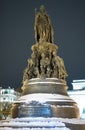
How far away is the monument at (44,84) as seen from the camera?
13103 millimetres

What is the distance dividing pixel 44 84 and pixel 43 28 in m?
2.84

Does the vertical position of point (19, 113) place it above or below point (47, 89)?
below

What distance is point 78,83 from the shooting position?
5366 cm

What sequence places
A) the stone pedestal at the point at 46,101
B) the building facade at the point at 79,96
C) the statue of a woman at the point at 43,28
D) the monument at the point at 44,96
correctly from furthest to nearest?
1. the building facade at the point at 79,96
2. the statue of a woman at the point at 43,28
3. the stone pedestal at the point at 46,101
4. the monument at the point at 44,96

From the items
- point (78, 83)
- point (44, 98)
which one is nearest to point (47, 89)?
point (44, 98)

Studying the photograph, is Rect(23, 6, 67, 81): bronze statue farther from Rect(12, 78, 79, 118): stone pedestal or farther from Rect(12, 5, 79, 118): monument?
Rect(12, 78, 79, 118): stone pedestal

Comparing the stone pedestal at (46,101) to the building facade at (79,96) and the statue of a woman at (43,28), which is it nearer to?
the statue of a woman at (43,28)

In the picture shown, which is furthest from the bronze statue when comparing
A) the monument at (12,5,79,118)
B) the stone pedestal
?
the stone pedestal

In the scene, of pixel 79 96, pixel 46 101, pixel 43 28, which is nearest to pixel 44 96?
pixel 46 101

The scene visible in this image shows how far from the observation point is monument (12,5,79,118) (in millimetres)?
13103

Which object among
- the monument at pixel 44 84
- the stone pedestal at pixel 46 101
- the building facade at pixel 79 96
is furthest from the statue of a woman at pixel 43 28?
the building facade at pixel 79 96

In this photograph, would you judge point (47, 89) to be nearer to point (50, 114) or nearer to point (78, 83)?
point (50, 114)

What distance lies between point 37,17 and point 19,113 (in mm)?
4606

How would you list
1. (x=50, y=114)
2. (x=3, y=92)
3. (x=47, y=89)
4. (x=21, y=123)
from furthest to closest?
(x=3, y=92)
(x=47, y=89)
(x=50, y=114)
(x=21, y=123)
